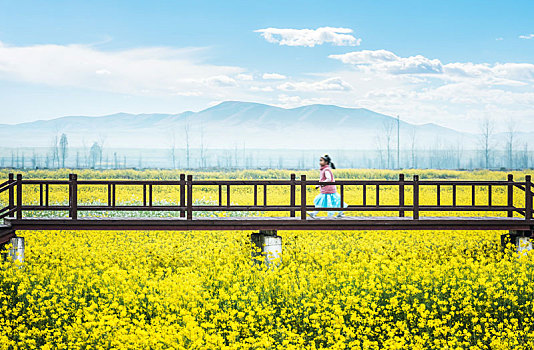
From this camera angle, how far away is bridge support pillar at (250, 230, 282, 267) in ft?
53.2

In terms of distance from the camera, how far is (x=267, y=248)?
16.5m

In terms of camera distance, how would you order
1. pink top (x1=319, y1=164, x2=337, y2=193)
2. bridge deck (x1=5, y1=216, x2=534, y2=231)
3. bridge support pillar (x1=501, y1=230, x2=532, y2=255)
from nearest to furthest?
bridge deck (x1=5, y1=216, x2=534, y2=231) < pink top (x1=319, y1=164, x2=337, y2=193) < bridge support pillar (x1=501, y1=230, x2=532, y2=255)

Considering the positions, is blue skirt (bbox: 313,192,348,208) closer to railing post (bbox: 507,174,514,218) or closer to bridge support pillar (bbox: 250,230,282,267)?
bridge support pillar (bbox: 250,230,282,267)

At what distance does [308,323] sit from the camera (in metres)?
11.5

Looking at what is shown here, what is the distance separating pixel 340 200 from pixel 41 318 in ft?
26.5

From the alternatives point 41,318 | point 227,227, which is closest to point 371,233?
point 227,227

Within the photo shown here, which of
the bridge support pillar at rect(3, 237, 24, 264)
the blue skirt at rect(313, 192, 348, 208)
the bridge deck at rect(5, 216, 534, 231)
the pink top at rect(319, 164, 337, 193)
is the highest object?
the pink top at rect(319, 164, 337, 193)

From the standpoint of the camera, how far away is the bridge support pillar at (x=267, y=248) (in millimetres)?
16219

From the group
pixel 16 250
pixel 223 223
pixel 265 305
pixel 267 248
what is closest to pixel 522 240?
pixel 267 248

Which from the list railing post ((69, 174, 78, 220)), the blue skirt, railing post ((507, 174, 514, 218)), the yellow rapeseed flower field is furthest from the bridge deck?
railing post ((507, 174, 514, 218))

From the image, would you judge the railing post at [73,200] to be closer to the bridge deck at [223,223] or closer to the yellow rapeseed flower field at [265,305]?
the bridge deck at [223,223]

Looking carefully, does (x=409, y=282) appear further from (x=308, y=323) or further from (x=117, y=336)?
(x=117, y=336)

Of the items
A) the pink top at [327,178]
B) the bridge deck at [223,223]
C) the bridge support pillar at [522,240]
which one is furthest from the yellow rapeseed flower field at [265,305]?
the pink top at [327,178]

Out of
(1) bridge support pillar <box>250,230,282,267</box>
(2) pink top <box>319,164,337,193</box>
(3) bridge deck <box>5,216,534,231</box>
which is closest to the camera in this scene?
(1) bridge support pillar <box>250,230,282,267</box>
